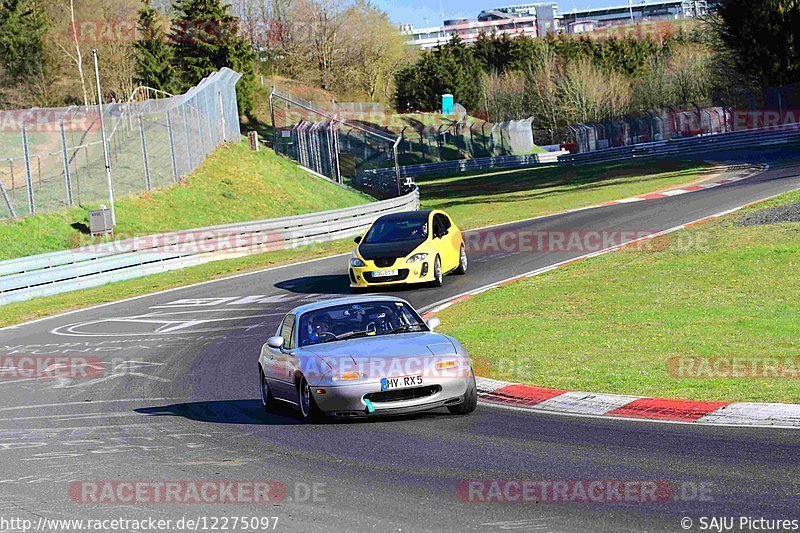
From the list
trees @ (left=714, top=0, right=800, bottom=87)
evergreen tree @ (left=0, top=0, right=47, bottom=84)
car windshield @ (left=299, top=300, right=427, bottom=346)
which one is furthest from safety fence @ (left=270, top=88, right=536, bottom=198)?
car windshield @ (left=299, top=300, right=427, bottom=346)

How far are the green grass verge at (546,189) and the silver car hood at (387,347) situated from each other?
25.9 m

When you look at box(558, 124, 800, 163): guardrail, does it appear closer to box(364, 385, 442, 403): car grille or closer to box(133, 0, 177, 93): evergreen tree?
box(133, 0, 177, 93): evergreen tree

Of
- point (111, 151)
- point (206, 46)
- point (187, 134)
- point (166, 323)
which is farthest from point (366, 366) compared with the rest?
point (206, 46)

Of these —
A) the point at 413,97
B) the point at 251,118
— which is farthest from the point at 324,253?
the point at 413,97

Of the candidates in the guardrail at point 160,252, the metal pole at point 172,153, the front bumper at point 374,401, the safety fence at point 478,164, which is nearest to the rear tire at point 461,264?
the guardrail at point 160,252

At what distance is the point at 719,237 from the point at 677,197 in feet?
42.7

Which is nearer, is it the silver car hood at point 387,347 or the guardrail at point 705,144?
the silver car hood at point 387,347

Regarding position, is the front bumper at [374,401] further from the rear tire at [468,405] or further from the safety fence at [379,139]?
the safety fence at [379,139]

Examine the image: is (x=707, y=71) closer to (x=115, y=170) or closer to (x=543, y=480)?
(x=115, y=170)

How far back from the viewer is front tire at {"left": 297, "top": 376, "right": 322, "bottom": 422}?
35.4ft

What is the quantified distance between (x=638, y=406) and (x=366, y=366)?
2586mm

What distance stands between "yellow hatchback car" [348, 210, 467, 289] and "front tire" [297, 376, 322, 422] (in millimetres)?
11540

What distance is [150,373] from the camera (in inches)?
600

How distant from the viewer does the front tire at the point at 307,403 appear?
10.8 meters
